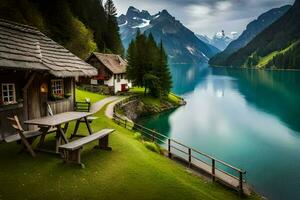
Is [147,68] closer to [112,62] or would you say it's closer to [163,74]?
[163,74]

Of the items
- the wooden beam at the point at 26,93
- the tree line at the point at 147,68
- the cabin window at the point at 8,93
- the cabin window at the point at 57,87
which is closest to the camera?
the cabin window at the point at 8,93

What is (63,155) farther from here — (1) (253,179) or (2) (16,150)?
(1) (253,179)

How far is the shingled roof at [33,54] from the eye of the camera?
19.1 meters

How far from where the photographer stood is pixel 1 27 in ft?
71.7

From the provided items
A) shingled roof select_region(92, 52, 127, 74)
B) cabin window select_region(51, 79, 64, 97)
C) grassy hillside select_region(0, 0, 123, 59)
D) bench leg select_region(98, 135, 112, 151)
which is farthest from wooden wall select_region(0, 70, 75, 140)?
shingled roof select_region(92, 52, 127, 74)

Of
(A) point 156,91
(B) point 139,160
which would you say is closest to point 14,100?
(B) point 139,160

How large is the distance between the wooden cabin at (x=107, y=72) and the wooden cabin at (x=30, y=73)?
32485 mm

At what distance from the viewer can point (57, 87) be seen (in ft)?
87.9

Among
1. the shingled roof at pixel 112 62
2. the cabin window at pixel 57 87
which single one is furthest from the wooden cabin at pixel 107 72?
the cabin window at pixel 57 87

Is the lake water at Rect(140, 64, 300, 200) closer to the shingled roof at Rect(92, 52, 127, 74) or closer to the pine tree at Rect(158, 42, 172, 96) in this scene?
the pine tree at Rect(158, 42, 172, 96)

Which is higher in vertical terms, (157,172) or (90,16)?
(90,16)

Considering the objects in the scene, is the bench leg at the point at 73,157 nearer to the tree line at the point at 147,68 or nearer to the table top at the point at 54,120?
the table top at the point at 54,120

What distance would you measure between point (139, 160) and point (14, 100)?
31.8 ft

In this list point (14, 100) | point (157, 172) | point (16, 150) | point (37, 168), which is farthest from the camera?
point (14, 100)
